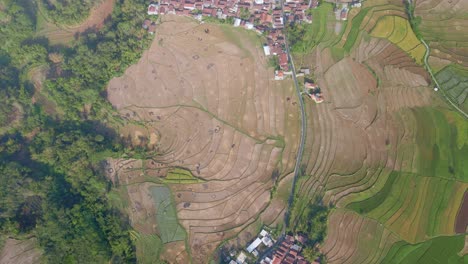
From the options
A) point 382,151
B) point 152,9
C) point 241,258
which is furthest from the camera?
point 152,9

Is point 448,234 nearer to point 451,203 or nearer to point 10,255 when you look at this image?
point 451,203

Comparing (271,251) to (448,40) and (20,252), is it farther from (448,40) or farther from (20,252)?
(448,40)

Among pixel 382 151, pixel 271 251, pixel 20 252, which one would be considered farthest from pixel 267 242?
pixel 20 252

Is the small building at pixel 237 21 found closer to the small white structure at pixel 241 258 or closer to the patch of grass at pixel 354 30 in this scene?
the patch of grass at pixel 354 30

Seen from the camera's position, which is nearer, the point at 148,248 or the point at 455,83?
the point at 148,248

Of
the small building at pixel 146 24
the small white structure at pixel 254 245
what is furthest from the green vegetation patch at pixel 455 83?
the small building at pixel 146 24

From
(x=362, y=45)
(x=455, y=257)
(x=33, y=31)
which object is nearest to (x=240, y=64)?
(x=362, y=45)
